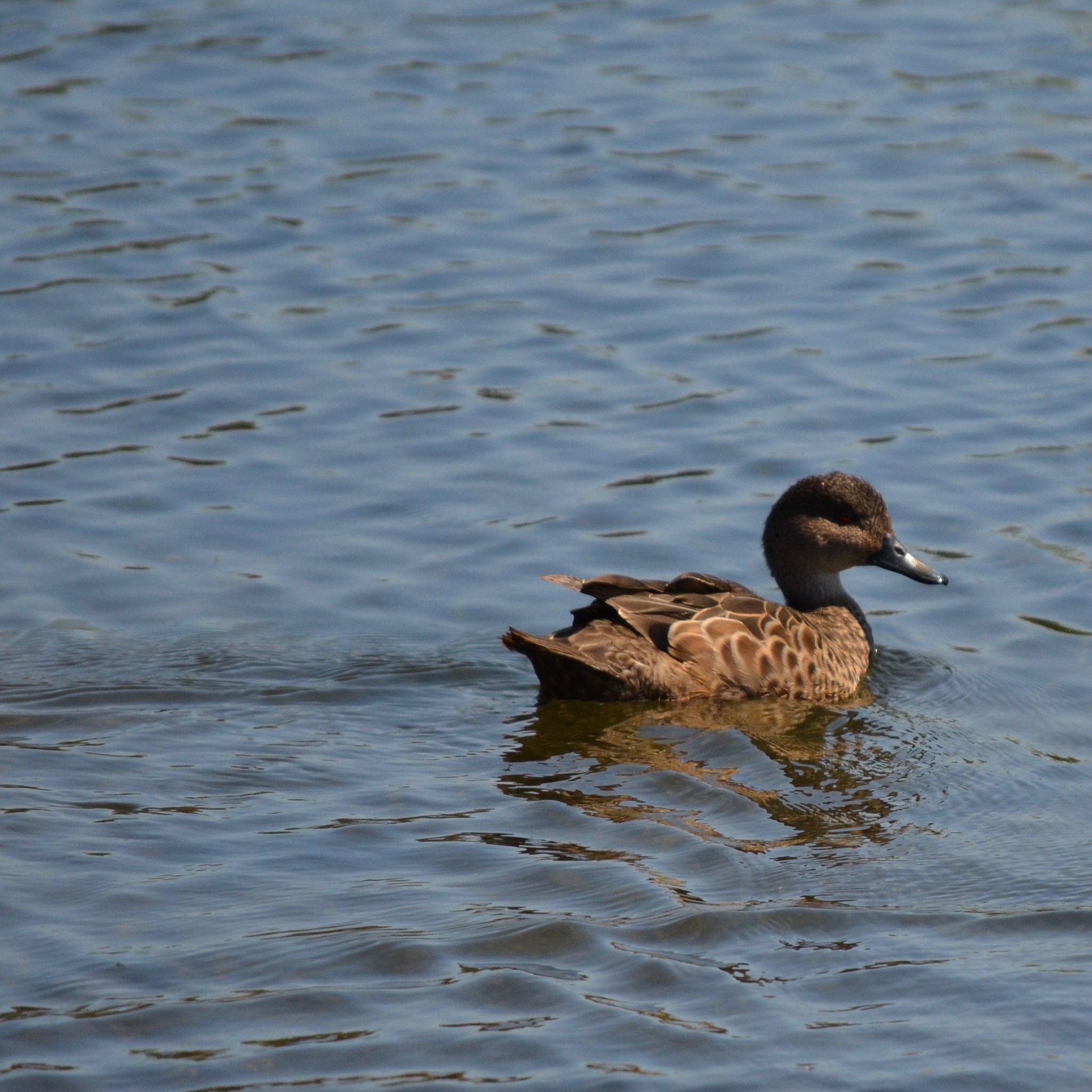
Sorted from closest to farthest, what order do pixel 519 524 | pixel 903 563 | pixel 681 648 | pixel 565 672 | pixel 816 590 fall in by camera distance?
pixel 565 672 → pixel 681 648 → pixel 903 563 → pixel 816 590 → pixel 519 524

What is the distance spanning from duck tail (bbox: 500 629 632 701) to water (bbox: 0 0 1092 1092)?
115mm

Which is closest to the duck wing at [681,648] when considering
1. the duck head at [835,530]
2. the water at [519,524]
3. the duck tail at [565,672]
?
the duck tail at [565,672]

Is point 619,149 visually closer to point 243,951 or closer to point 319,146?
point 319,146

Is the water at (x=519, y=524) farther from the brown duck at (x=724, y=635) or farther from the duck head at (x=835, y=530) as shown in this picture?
the duck head at (x=835, y=530)

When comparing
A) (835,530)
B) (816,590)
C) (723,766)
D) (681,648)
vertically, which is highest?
(835,530)

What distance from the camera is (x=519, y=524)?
10.5 m

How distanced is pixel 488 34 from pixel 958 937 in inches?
520

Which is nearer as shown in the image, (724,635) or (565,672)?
(565,672)

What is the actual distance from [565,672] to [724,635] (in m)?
0.79

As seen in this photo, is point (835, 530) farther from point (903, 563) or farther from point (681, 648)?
point (681, 648)

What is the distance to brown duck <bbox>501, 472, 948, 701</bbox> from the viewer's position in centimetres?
868

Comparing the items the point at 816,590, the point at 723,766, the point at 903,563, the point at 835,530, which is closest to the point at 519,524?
the point at 816,590

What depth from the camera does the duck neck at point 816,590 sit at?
9.87 metres

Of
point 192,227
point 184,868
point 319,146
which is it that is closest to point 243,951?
point 184,868
